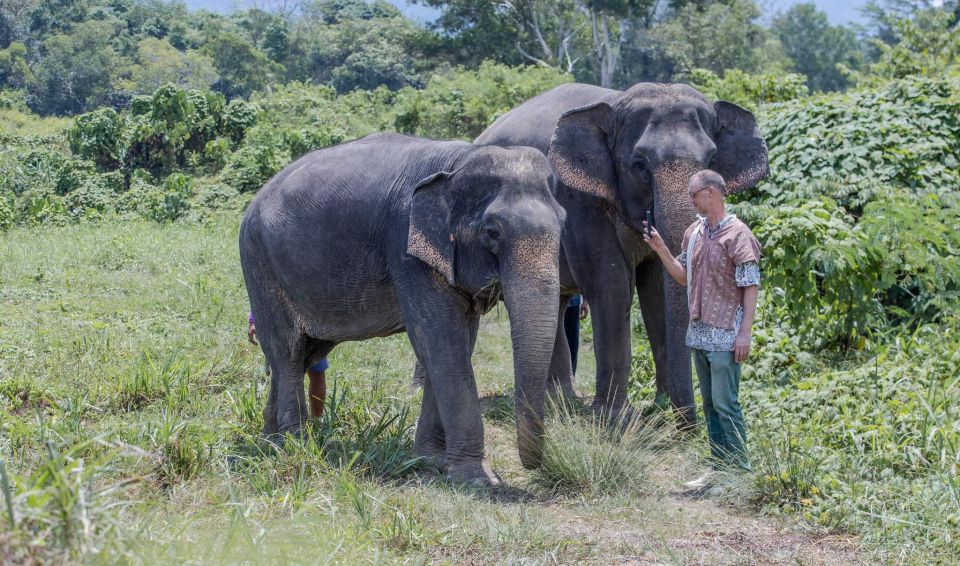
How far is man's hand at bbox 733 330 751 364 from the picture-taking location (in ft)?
17.4

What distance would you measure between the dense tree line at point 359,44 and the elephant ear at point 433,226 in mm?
17642

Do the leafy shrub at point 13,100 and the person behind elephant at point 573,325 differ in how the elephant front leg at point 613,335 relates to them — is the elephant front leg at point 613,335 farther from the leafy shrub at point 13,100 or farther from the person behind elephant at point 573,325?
the leafy shrub at point 13,100

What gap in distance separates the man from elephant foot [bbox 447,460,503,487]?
38.8 inches

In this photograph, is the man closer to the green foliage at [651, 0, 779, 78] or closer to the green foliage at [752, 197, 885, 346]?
the green foliage at [752, 197, 885, 346]

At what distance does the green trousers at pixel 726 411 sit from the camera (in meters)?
5.41

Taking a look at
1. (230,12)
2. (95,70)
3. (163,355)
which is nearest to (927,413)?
(163,355)

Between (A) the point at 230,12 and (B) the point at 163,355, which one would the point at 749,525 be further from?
(A) the point at 230,12

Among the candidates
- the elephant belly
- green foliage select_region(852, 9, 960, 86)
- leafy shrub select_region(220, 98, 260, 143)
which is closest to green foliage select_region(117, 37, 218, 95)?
leafy shrub select_region(220, 98, 260, 143)

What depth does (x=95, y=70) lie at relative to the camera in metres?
26.6

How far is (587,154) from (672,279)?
990mm

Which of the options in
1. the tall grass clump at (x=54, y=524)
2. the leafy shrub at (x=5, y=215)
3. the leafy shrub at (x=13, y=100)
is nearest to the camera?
the tall grass clump at (x=54, y=524)

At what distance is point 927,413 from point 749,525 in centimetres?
147

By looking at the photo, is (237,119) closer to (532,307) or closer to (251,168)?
(251,168)

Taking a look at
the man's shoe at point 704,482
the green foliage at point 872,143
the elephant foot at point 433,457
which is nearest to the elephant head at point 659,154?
the man's shoe at point 704,482
